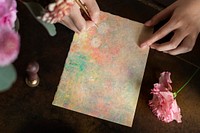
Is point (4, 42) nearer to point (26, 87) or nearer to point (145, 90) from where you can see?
point (26, 87)

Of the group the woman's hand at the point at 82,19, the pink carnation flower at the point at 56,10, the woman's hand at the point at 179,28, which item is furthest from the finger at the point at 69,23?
the pink carnation flower at the point at 56,10

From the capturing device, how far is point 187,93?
0.84m

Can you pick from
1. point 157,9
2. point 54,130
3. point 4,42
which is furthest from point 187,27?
point 4,42

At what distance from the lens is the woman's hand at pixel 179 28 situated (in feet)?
2.77

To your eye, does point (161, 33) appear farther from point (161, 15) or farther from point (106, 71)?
point (106, 71)

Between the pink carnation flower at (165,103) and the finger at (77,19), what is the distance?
22 cm

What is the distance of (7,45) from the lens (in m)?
0.48

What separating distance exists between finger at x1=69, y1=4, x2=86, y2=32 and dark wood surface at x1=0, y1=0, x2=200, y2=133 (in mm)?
34

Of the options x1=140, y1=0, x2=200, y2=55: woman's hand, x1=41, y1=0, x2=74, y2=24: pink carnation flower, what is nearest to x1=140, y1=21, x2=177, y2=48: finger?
x1=140, y1=0, x2=200, y2=55: woman's hand

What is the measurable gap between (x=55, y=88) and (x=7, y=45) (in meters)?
0.32

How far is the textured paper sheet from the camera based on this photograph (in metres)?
0.79

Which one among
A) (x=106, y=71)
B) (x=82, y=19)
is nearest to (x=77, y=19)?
(x=82, y=19)

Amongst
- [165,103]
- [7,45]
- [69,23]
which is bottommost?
[165,103]

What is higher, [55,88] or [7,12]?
[7,12]
